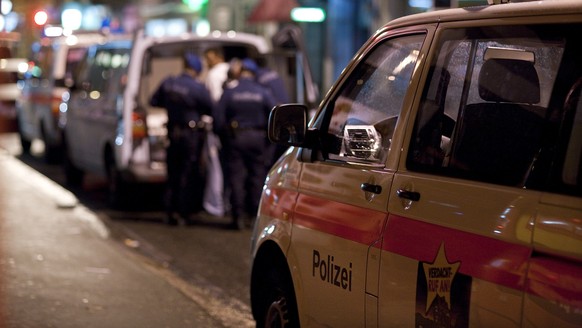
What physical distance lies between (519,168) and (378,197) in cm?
88

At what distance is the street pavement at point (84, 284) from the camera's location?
24.3ft

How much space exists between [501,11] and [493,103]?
324 mm

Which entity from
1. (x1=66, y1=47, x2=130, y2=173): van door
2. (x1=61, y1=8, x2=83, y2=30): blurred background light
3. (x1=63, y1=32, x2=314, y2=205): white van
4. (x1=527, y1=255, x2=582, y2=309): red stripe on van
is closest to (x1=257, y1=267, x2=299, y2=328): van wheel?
(x1=527, y1=255, x2=582, y2=309): red stripe on van

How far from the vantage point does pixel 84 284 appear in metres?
8.52

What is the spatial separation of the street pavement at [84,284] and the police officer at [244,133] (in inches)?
53.0

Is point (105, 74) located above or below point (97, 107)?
above

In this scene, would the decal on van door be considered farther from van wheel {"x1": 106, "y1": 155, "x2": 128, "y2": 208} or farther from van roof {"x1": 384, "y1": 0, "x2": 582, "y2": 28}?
van wheel {"x1": 106, "y1": 155, "x2": 128, "y2": 208}

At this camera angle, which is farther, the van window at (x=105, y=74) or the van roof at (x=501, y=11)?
the van window at (x=105, y=74)

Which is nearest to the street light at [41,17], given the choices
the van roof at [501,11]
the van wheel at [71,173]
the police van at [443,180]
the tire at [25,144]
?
the tire at [25,144]

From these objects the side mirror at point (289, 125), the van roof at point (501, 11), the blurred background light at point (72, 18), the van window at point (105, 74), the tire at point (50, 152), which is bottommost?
the tire at point (50, 152)

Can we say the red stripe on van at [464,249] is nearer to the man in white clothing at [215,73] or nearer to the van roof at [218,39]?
the man in white clothing at [215,73]

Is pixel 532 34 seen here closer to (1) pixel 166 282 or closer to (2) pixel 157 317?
(2) pixel 157 317

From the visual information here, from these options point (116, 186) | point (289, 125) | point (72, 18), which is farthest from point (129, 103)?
point (72, 18)

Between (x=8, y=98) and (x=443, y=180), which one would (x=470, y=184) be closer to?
(x=443, y=180)
